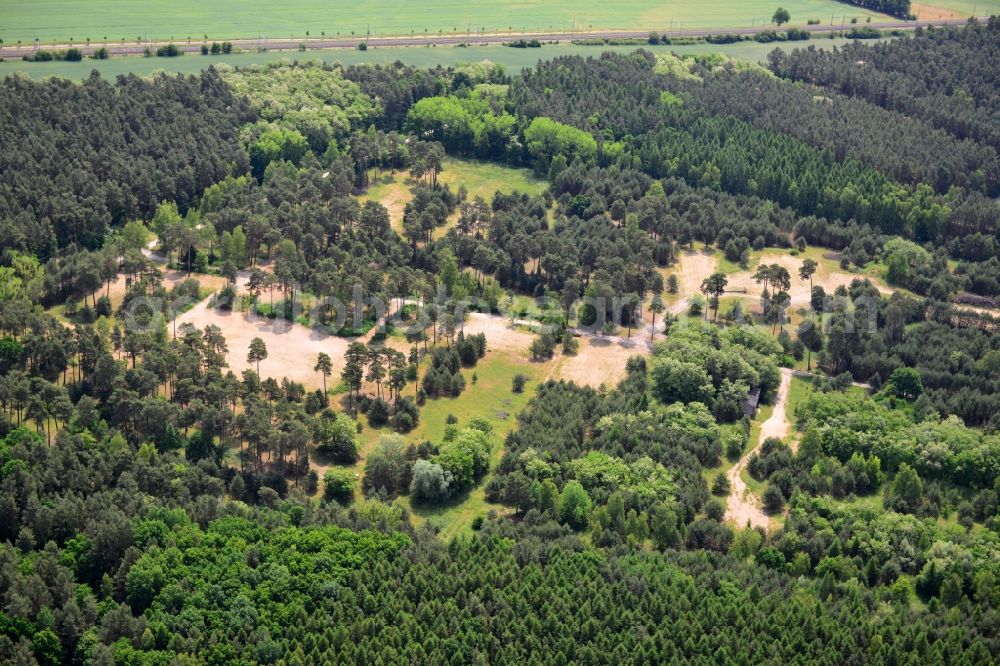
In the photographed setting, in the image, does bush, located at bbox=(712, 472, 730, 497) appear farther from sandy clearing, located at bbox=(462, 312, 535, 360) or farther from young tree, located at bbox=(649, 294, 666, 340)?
sandy clearing, located at bbox=(462, 312, 535, 360)

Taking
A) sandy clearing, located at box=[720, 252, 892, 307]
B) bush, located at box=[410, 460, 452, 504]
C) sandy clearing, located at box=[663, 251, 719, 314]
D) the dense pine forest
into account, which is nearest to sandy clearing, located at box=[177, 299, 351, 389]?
the dense pine forest

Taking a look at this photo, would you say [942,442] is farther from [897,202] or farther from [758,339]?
[897,202]

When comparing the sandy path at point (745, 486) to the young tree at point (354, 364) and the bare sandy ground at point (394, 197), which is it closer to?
the young tree at point (354, 364)

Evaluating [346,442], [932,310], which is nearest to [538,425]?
[346,442]

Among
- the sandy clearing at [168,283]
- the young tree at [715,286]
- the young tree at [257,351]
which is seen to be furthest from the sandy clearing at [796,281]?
the sandy clearing at [168,283]

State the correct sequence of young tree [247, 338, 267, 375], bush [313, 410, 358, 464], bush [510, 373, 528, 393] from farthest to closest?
1. bush [510, 373, 528, 393]
2. young tree [247, 338, 267, 375]
3. bush [313, 410, 358, 464]

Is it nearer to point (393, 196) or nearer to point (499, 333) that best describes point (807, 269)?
point (499, 333)
